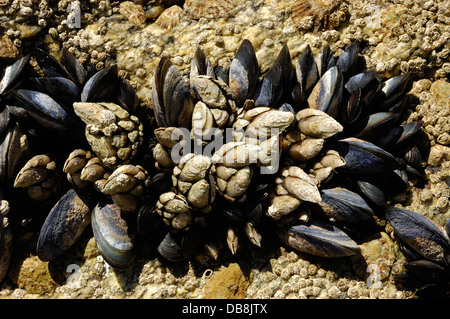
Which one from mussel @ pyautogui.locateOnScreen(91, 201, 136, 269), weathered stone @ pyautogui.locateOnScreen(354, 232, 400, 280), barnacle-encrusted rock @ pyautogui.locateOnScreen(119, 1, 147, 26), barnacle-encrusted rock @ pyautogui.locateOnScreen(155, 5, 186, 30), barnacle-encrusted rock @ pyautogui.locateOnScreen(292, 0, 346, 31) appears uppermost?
barnacle-encrusted rock @ pyautogui.locateOnScreen(119, 1, 147, 26)

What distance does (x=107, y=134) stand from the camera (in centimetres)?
273

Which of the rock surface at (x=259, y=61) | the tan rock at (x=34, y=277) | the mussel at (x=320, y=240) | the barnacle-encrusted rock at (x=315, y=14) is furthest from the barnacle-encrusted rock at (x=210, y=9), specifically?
the tan rock at (x=34, y=277)

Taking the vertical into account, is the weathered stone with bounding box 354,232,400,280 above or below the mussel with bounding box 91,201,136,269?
below

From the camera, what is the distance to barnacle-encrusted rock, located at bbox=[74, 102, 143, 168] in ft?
8.98

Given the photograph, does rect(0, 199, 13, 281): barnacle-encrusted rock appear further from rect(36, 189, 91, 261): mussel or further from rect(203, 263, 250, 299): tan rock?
rect(203, 263, 250, 299): tan rock

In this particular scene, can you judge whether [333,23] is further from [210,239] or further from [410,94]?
[210,239]

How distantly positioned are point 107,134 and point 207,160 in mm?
652

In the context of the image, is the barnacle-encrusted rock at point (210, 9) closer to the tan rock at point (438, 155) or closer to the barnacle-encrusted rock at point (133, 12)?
the barnacle-encrusted rock at point (133, 12)

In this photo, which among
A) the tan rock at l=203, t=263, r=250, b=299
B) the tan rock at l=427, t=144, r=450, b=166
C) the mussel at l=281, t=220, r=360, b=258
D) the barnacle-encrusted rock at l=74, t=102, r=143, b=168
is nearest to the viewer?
the barnacle-encrusted rock at l=74, t=102, r=143, b=168

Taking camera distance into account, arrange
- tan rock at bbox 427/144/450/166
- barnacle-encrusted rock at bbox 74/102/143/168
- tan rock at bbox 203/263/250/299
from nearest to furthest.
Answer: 1. barnacle-encrusted rock at bbox 74/102/143/168
2. tan rock at bbox 203/263/250/299
3. tan rock at bbox 427/144/450/166

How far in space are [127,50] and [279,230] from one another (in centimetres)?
168

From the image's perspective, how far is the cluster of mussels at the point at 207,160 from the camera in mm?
2770

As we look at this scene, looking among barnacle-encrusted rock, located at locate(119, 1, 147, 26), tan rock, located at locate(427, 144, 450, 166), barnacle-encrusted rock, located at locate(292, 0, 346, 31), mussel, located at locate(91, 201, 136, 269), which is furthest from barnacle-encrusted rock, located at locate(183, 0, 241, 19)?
tan rock, located at locate(427, 144, 450, 166)

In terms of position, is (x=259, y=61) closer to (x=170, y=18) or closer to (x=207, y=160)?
(x=170, y=18)
